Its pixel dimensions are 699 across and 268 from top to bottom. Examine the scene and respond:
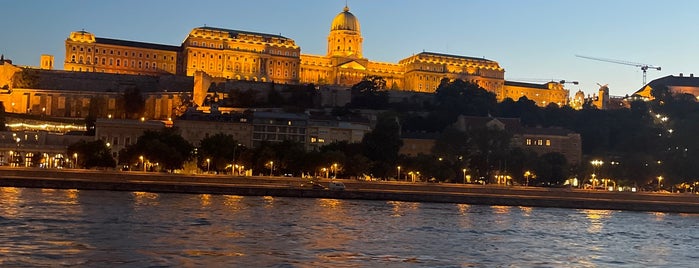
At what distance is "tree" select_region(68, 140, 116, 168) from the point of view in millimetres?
63812

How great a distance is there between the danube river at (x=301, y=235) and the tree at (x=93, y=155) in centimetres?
1792

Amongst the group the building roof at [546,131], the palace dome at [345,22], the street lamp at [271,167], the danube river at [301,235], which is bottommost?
the danube river at [301,235]

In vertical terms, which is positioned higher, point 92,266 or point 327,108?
point 327,108

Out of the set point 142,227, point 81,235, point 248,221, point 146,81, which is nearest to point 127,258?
point 81,235

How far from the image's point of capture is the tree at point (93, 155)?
209 feet

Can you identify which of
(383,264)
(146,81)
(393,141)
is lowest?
(383,264)

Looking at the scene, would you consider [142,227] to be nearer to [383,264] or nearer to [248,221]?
[248,221]

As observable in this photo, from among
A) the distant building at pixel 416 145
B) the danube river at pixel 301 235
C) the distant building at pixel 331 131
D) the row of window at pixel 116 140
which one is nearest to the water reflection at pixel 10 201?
the danube river at pixel 301 235

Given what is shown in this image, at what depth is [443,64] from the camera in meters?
138

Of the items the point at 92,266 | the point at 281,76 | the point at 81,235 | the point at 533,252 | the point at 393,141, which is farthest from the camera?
the point at 281,76

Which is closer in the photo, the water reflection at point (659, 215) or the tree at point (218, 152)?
the water reflection at point (659, 215)

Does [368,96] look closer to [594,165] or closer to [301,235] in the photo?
[594,165]

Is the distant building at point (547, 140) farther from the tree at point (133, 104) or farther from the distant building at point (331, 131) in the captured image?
the tree at point (133, 104)

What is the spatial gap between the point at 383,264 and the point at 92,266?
6.37 meters
